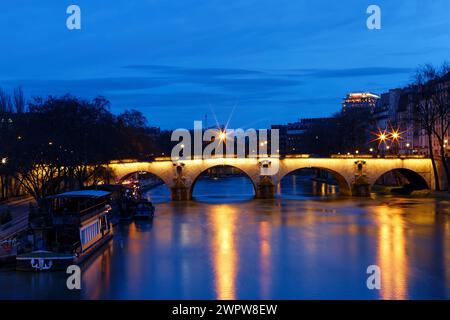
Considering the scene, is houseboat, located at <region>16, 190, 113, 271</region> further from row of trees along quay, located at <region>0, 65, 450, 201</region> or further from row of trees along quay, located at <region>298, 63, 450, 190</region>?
row of trees along quay, located at <region>298, 63, 450, 190</region>

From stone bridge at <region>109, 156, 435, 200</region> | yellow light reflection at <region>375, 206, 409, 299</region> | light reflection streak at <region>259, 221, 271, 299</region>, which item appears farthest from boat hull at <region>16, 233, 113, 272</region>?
stone bridge at <region>109, 156, 435, 200</region>

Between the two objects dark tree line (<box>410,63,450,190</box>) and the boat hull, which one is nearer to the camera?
the boat hull

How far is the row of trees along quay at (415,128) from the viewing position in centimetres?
5284

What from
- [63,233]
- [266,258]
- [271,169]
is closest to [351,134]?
[271,169]

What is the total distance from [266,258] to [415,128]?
5083 cm

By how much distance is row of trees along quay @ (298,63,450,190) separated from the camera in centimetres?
5284

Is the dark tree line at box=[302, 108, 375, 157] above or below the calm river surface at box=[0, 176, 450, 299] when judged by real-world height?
above

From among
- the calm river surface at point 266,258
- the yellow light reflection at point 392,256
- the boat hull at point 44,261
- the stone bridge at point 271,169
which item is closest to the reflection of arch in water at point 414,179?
the stone bridge at point 271,169

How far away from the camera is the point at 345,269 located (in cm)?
2414

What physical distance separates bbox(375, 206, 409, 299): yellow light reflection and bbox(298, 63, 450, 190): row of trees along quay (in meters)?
14.9

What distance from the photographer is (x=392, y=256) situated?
87.5 ft

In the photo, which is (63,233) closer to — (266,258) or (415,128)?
(266,258)
